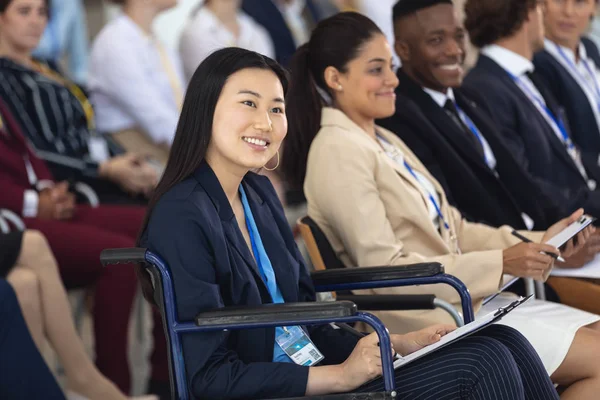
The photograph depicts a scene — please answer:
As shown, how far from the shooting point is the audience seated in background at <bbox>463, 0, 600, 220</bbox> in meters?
3.57

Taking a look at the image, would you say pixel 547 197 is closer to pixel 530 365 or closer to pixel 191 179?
pixel 530 365

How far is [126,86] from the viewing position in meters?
4.60

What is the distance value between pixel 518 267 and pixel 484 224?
0.53 m

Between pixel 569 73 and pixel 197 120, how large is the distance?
266 centimetres

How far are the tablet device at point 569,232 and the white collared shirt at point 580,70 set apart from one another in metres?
1.66

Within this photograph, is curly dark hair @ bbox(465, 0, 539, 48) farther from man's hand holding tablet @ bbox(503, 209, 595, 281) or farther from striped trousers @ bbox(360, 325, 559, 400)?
striped trousers @ bbox(360, 325, 559, 400)

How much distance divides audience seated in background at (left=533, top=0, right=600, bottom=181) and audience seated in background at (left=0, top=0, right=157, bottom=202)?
1.76m

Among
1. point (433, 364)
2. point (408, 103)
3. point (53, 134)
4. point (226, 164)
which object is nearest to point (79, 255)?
point (53, 134)

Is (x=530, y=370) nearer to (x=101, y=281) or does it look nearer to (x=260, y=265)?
(x=260, y=265)

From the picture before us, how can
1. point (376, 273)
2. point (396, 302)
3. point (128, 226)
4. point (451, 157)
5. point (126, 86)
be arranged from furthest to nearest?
point (126, 86)
point (128, 226)
point (451, 157)
point (396, 302)
point (376, 273)

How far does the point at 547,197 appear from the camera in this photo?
3314 mm

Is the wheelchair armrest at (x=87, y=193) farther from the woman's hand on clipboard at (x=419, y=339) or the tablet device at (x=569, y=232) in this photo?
the woman's hand on clipboard at (x=419, y=339)

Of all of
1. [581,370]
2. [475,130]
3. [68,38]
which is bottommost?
[581,370]

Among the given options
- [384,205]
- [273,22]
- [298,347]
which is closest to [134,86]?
[273,22]
